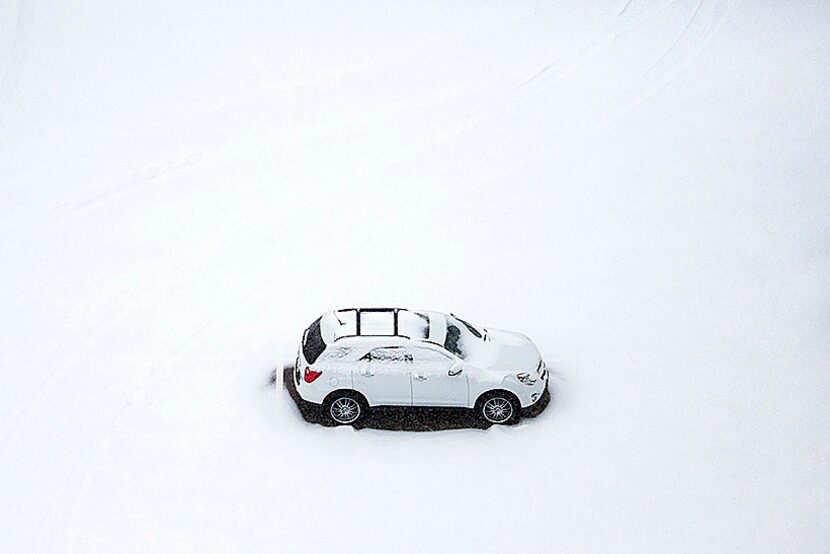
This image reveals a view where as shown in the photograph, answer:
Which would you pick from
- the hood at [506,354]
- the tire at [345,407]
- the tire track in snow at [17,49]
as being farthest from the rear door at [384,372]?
the tire track in snow at [17,49]

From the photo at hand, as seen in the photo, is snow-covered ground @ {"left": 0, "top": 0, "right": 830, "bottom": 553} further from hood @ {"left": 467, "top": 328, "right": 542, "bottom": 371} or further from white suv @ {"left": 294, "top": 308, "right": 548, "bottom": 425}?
hood @ {"left": 467, "top": 328, "right": 542, "bottom": 371}

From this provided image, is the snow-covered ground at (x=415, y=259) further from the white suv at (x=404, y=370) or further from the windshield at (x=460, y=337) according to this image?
the windshield at (x=460, y=337)

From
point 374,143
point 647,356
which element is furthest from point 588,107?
point 647,356

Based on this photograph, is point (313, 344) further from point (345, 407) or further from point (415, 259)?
point (415, 259)

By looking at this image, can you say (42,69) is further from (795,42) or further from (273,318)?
(795,42)

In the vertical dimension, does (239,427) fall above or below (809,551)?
above

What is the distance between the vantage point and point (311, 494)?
9.32 meters

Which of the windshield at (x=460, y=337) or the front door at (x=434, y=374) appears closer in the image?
the front door at (x=434, y=374)

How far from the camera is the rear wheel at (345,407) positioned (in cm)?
998

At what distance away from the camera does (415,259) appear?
13398 mm

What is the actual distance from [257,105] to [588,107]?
255 inches

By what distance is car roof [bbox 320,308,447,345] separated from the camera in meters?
10.0

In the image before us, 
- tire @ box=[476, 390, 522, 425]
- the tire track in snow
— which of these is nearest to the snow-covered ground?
the tire track in snow

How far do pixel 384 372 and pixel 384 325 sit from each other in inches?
23.3
